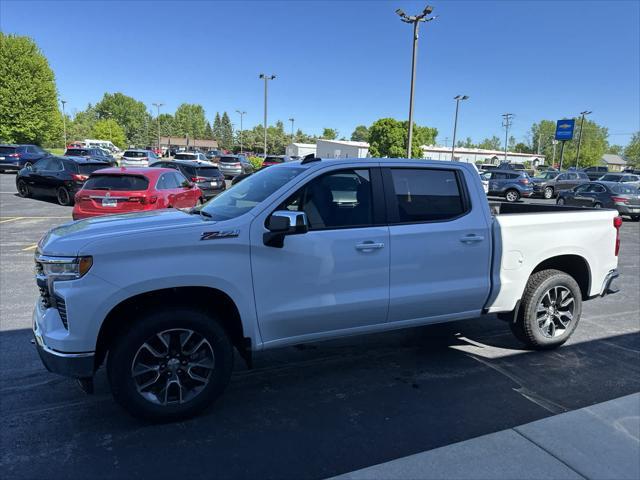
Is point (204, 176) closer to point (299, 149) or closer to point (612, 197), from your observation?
point (612, 197)

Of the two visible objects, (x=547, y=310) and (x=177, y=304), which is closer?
(x=177, y=304)

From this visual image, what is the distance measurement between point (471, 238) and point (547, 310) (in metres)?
1.36

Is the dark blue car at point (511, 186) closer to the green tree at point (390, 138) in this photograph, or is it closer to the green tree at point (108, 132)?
the green tree at point (390, 138)

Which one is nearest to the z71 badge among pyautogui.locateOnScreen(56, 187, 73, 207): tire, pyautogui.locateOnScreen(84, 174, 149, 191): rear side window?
pyautogui.locateOnScreen(84, 174, 149, 191): rear side window

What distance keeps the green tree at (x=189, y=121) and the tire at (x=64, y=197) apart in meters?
146

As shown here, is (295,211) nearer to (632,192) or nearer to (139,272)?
(139,272)

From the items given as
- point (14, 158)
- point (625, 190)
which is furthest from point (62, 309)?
point (14, 158)

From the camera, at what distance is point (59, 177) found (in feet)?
53.8

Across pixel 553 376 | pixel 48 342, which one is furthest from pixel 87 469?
pixel 553 376

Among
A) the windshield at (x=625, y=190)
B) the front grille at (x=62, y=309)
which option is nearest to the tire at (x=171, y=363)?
the front grille at (x=62, y=309)

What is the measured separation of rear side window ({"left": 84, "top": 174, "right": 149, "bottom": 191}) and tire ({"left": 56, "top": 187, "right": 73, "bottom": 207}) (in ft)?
25.4

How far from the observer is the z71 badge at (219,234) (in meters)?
3.31

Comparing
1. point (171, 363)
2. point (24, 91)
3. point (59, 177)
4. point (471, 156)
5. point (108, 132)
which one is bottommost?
point (171, 363)

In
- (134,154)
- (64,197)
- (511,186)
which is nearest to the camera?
Result: (64,197)
